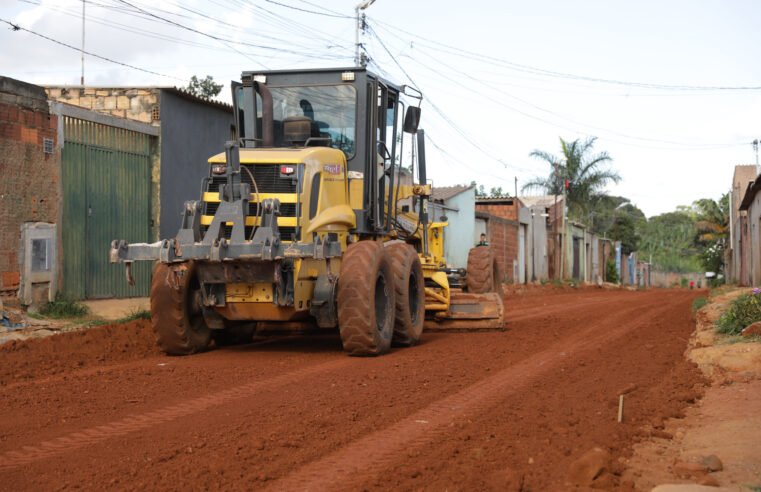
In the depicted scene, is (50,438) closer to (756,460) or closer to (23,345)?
(756,460)

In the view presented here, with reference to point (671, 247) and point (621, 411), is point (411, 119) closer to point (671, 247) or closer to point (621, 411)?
point (621, 411)

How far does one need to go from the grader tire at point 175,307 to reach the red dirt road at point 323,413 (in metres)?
0.31

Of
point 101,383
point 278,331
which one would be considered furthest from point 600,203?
point 101,383

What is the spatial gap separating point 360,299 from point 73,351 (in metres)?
3.73

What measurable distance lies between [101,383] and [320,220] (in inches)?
127

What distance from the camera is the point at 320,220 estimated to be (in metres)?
10.6

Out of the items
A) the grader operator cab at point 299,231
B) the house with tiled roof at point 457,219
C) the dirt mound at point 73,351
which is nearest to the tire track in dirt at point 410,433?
the grader operator cab at point 299,231

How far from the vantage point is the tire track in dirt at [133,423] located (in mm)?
5812

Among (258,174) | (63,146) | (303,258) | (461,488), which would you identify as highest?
(63,146)

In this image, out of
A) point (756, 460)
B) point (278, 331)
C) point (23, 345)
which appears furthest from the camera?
point (278, 331)

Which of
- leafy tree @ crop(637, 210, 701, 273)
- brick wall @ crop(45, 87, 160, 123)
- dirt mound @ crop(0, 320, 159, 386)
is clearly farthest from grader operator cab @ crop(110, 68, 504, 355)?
leafy tree @ crop(637, 210, 701, 273)

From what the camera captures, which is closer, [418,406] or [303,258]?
[418,406]

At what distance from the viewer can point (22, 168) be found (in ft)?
46.6

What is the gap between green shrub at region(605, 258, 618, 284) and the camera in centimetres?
6619
